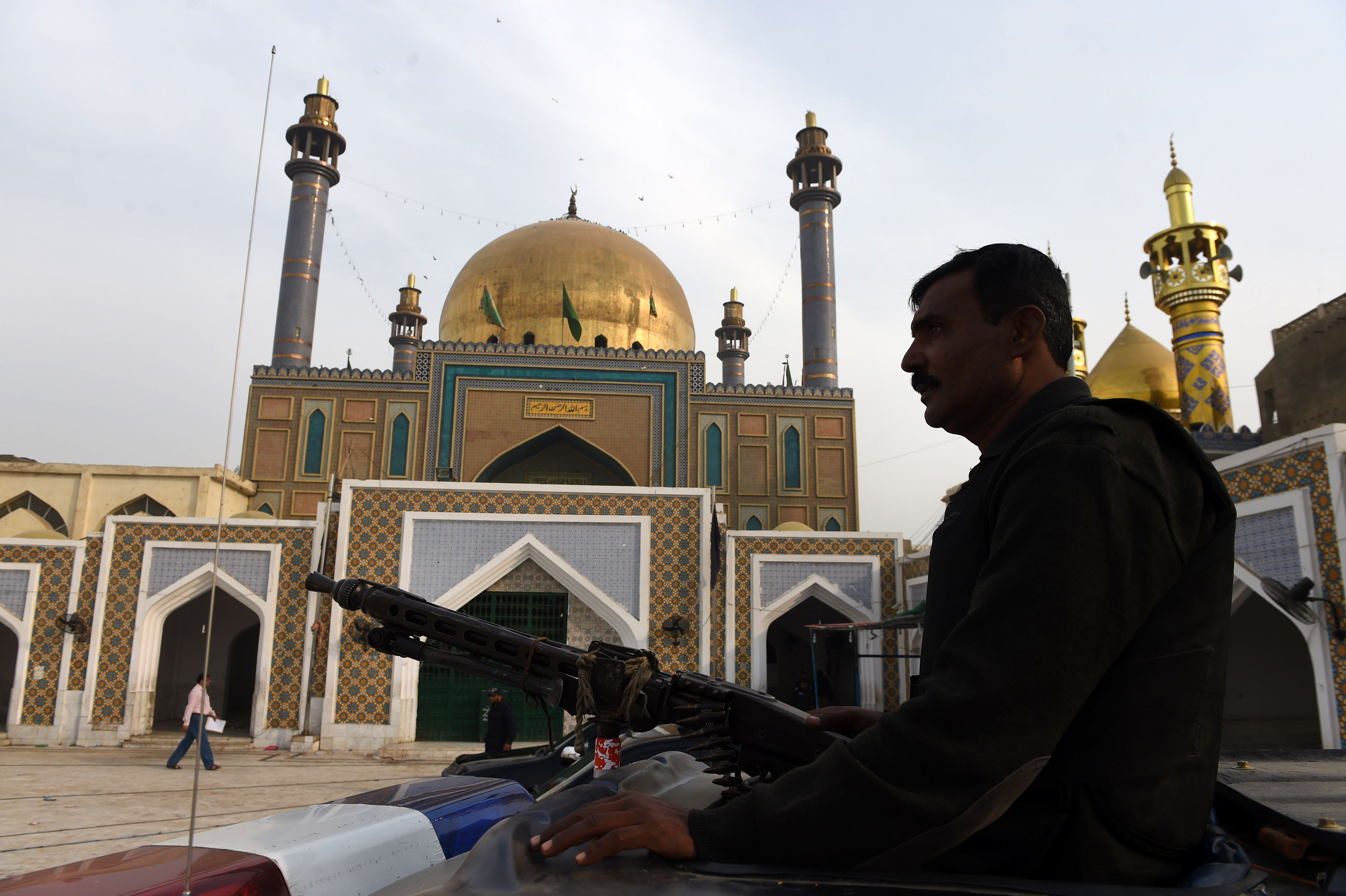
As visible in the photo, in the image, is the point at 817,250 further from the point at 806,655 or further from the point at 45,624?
the point at 45,624

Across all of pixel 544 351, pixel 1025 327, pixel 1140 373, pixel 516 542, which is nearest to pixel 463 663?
pixel 1025 327

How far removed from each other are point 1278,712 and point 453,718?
12.4 meters

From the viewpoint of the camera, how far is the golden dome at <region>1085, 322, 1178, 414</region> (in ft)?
73.3

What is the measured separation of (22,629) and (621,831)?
16.8m

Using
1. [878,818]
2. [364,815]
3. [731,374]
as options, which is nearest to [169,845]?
[364,815]

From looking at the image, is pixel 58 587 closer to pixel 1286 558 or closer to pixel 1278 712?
pixel 1286 558

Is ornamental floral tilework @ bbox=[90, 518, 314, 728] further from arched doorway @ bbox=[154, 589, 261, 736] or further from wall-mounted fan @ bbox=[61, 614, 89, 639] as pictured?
arched doorway @ bbox=[154, 589, 261, 736]

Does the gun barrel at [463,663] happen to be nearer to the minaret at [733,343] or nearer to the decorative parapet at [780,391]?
the decorative parapet at [780,391]

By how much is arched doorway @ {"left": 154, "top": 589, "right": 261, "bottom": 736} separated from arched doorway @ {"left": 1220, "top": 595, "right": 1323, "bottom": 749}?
1683cm

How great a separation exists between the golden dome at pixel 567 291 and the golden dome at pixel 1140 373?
36.2 feet

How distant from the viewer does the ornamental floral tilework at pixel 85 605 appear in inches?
548

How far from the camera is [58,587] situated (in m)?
14.3

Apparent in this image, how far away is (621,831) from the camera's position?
3.65ft

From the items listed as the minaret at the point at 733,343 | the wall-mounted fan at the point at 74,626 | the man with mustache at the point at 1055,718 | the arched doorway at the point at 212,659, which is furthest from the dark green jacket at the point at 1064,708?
the minaret at the point at 733,343
